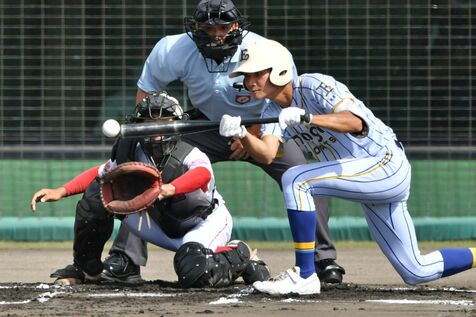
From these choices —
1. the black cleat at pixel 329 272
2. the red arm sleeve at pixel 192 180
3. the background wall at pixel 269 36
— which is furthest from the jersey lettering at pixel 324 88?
the background wall at pixel 269 36

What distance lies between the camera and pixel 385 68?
1055 centimetres

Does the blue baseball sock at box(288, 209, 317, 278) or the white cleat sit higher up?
the blue baseball sock at box(288, 209, 317, 278)

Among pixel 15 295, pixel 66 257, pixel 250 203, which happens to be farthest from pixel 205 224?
pixel 250 203

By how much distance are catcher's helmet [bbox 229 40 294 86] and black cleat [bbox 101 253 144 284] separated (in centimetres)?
138

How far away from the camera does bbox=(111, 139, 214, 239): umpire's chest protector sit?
7152 mm

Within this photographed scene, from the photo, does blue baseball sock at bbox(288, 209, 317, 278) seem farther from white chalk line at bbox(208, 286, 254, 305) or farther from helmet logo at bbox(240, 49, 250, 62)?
helmet logo at bbox(240, 49, 250, 62)

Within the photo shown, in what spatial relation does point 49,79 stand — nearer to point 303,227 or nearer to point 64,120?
point 64,120

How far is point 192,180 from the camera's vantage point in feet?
22.8

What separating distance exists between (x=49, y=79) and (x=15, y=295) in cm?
403

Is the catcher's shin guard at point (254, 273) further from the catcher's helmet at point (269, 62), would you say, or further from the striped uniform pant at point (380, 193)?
the catcher's helmet at point (269, 62)

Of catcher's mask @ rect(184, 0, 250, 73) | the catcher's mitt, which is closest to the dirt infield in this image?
the catcher's mitt

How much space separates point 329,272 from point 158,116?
138 cm

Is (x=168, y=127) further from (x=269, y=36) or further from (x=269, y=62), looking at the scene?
(x=269, y=36)

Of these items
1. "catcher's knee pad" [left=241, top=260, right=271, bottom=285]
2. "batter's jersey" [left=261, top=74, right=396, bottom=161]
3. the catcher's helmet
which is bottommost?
"catcher's knee pad" [left=241, top=260, right=271, bottom=285]
